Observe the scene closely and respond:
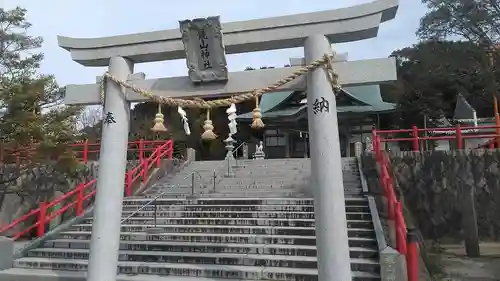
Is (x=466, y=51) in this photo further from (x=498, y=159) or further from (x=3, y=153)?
(x=3, y=153)

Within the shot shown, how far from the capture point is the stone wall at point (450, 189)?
11266mm

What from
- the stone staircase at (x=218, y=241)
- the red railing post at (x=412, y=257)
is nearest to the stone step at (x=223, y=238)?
the stone staircase at (x=218, y=241)

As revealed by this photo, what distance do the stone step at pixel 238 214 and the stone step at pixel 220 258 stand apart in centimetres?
155

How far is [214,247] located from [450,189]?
24.6ft

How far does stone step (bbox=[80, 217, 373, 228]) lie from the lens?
25.3 feet

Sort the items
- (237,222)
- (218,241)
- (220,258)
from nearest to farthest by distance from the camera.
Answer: (220,258)
(218,241)
(237,222)

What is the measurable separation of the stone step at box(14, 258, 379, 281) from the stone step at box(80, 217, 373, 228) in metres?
1.58

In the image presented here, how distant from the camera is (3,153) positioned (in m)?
5.98

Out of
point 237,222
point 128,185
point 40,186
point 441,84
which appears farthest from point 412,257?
point 441,84

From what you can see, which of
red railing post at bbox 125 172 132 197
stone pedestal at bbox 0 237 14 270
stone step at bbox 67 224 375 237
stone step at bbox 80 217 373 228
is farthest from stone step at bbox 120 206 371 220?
stone pedestal at bbox 0 237 14 270

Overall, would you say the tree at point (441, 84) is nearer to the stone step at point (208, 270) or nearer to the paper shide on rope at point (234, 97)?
the stone step at point (208, 270)

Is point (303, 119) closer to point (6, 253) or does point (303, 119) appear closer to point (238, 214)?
point (238, 214)

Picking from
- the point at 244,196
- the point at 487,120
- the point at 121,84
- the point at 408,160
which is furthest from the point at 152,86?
the point at 487,120

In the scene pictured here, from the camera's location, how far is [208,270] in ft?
20.9
